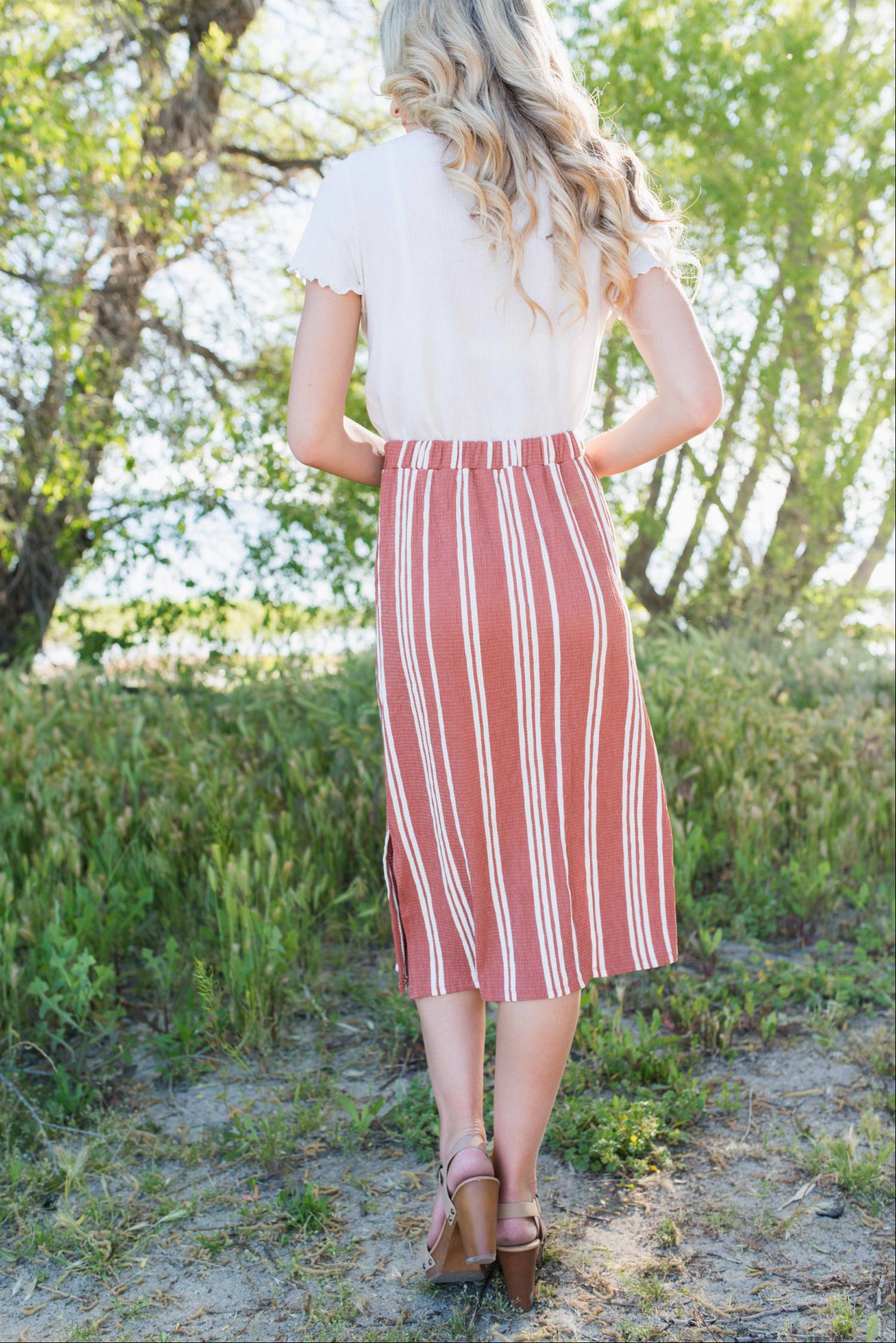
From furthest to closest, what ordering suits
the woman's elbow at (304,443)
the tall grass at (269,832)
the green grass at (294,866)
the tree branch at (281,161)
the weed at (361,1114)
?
the tree branch at (281,161) → the tall grass at (269,832) → the green grass at (294,866) → the weed at (361,1114) → the woman's elbow at (304,443)

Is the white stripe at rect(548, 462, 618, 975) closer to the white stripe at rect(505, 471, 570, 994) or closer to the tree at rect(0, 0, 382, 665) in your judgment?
the white stripe at rect(505, 471, 570, 994)

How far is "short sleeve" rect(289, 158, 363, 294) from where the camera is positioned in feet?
5.88

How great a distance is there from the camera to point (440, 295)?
1.81 metres

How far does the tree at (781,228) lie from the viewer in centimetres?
645

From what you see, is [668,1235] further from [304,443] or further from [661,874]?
[304,443]

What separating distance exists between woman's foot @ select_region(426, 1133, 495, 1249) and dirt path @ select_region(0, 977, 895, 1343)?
0.15 m

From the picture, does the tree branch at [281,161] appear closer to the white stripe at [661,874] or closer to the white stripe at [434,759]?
the white stripe at [434,759]

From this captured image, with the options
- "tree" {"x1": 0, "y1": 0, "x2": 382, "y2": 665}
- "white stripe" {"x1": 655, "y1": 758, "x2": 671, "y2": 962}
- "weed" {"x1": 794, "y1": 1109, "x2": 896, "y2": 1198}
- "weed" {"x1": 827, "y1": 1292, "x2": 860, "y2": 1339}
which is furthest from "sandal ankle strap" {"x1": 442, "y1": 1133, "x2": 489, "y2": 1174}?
"tree" {"x1": 0, "y1": 0, "x2": 382, "y2": 665}

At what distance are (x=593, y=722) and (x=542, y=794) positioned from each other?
0.49 ft

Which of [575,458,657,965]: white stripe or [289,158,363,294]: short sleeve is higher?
[289,158,363,294]: short sleeve

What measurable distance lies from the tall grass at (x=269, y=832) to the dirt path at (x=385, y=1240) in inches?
16.2

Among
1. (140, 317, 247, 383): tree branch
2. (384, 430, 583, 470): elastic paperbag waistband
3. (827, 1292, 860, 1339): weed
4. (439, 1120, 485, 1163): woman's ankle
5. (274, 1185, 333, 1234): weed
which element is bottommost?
(827, 1292, 860, 1339): weed

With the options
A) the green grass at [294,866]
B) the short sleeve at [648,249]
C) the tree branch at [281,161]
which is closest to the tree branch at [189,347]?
the tree branch at [281,161]

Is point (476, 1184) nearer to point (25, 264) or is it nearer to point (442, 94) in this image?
point (442, 94)
